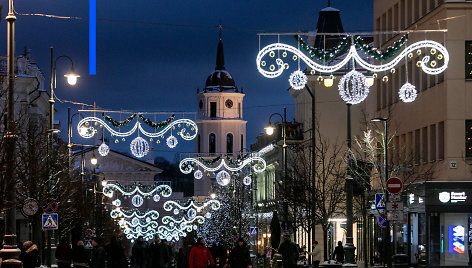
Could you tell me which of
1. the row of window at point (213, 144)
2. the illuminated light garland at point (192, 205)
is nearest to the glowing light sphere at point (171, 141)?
the illuminated light garland at point (192, 205)

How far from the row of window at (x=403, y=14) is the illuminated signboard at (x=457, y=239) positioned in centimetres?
971

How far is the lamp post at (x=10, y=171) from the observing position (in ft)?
86.9

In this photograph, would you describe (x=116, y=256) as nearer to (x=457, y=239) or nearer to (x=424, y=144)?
(x=457, y=239)

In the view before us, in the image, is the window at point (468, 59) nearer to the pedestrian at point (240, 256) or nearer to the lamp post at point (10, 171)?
the pedestrian at point (240, 256)

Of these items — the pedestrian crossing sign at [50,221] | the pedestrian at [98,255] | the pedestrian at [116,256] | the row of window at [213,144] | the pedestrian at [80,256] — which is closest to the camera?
the pedestrian at [98,255]

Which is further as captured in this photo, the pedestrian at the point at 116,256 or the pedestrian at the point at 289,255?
the pedestrian at the point at 289,255

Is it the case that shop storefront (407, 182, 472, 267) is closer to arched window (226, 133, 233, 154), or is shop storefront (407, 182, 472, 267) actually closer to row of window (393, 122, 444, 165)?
row of window (393, 122, 444, 165)

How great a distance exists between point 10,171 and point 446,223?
2603 cm

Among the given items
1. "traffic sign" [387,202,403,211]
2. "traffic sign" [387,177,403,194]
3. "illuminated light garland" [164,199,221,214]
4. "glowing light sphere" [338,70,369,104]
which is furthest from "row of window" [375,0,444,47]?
"illuminated light garland" [164,199,221,214]

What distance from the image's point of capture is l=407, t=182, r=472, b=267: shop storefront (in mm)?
48281

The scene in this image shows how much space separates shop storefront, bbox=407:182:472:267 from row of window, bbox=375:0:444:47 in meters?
8.06

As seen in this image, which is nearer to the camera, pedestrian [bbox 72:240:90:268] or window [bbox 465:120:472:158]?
pedestrian [bbox 72:240:90:268]

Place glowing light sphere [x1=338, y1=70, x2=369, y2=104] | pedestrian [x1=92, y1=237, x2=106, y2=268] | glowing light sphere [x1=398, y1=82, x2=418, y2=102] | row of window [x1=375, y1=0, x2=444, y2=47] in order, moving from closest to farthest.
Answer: pedestrian [x1=92, y1=237, x2=106, y2=268]
glowing light sphere [x1=338, y1=70, x2=369, y2=104]
glowing light sphere [x1=398, y1=82, x2=418, y2=102]
row of window [x1=375, y1=0, x2=444, y2=47]

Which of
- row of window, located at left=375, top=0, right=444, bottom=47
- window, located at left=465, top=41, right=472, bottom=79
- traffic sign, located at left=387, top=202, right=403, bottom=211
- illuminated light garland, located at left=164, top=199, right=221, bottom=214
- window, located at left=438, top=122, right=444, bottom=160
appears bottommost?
traffic sign, located at left=387, top=202, right=403, bottom=211
